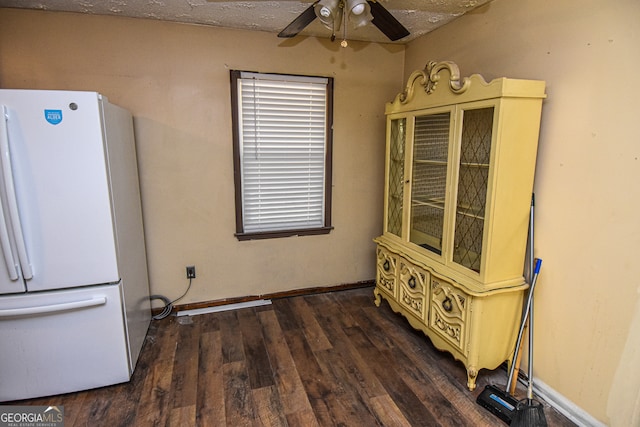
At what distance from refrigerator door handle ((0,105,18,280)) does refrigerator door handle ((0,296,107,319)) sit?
19 cm

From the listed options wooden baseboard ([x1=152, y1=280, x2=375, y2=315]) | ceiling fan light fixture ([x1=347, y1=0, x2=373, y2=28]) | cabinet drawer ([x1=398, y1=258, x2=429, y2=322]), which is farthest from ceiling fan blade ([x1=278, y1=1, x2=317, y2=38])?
wooden baseboard ([x1=152, y1=280, x2=375, y2=315])

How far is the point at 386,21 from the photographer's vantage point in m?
1.88

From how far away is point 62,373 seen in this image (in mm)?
2023

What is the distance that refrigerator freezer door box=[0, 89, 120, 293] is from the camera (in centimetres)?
176

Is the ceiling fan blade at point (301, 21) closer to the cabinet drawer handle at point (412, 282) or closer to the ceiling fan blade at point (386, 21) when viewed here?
the ceiling fan blade at point (386, 21)

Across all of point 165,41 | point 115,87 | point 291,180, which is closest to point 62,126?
point 115,87

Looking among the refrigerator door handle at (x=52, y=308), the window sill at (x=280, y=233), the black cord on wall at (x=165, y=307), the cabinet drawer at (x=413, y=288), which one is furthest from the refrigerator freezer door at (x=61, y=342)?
the cabinet drawer at (x=413, y=288)

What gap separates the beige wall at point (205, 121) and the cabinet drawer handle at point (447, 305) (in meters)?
1.33

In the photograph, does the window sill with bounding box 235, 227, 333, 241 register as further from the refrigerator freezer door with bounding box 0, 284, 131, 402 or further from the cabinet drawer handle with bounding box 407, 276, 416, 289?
the refrigerator freezer door with bounding box 0, 284, 131, 402

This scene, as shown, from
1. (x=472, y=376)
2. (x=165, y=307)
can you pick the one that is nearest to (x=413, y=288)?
(x=472, y=376)

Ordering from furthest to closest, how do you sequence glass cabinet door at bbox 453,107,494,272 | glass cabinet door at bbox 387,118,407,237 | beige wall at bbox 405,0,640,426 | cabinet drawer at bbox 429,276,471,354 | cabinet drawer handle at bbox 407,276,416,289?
1. glass cabinet door at bbox 387,118,407,237
2. cabinet drawer handle at bbox 407,276,416,289
3. cabinet drawer at bbox 429,276,471,354
4. glass cabinet door at bbox 453,107,494,272
5. beige wall at bbox 405,0,640,426

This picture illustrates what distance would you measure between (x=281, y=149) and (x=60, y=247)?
70.3 inches

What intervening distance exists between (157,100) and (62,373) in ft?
6.54

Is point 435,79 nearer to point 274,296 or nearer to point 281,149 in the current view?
point 281,149
